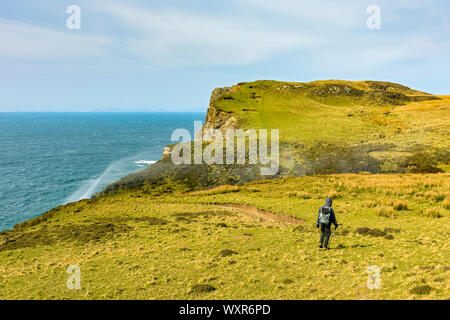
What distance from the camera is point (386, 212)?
2242 cm

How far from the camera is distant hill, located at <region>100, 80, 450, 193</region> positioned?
5194 cm

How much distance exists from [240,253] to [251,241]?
2.50m

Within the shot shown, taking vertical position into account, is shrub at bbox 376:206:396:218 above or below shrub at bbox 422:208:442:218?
below

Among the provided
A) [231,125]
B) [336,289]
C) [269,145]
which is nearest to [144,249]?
[336,289]

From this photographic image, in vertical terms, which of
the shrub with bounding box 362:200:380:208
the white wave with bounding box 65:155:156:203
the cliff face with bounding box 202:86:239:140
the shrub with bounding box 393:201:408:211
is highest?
the cliff face with bounding box 202:86:239:140

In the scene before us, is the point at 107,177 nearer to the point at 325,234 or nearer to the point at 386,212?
the point at 386,212

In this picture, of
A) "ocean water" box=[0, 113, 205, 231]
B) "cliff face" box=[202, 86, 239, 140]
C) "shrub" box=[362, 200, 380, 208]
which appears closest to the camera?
"shrub" box=[362, 200, 380, 208]

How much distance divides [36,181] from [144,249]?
74455 millimetres

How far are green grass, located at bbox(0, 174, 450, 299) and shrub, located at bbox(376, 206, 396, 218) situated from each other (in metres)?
0.43

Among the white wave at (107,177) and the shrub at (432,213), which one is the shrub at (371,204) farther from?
the white wave at (107,177)

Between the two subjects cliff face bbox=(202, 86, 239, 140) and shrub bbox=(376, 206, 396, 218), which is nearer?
shrub bbox=(376, 206, 396, 218)

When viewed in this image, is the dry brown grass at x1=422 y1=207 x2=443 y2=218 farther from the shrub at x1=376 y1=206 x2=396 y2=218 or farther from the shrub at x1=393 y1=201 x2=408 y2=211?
the shrub at x1=393 y1=201 x2=408 y2=211

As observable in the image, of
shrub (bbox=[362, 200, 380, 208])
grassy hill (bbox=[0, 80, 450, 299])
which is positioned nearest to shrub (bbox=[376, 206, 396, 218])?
grassy hill (bbox=[0, 80, 450, 299])
